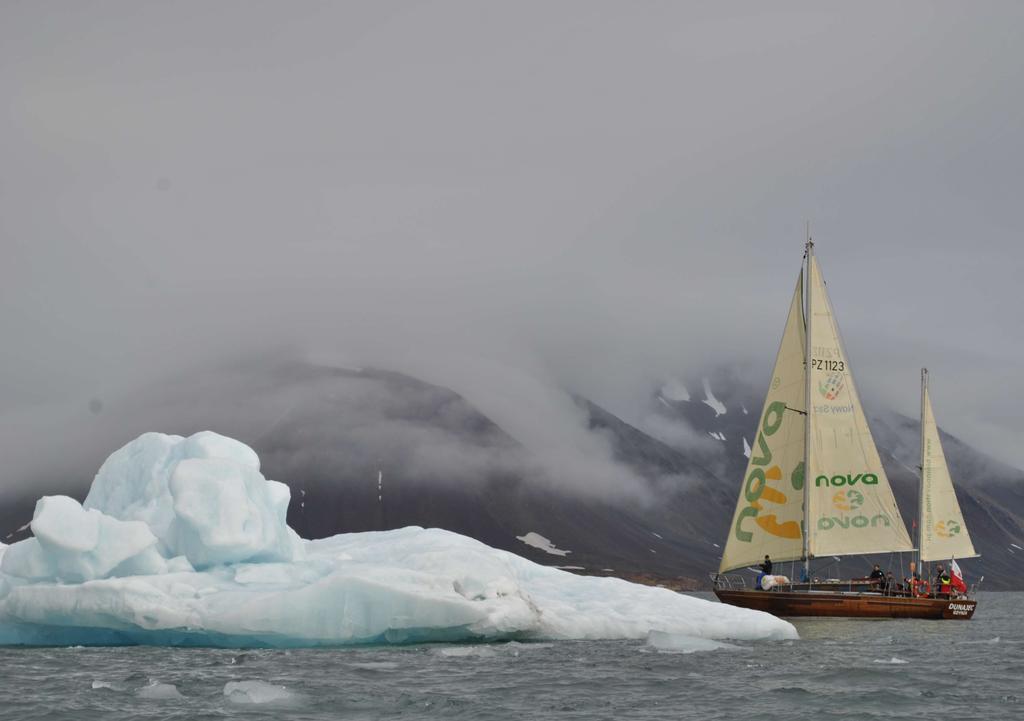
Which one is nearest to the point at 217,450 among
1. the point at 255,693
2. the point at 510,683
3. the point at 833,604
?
the point at 510,683

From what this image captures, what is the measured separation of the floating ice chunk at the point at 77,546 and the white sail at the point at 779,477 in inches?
1818

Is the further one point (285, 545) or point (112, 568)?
point (285, 545)

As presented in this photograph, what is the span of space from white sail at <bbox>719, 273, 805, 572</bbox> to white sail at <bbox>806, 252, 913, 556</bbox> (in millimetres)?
1292

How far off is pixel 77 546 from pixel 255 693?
15293 mm

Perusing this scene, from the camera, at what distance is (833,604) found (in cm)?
7425

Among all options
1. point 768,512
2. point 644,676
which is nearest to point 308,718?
point 644,676

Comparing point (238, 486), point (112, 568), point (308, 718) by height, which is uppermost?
point (238, 486)

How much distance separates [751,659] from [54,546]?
84.4 feet

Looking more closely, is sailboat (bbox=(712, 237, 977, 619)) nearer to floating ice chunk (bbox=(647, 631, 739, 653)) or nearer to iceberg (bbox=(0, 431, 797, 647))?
iceberg (bbox=(0, 431, 797, 647))

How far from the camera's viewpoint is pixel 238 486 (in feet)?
158

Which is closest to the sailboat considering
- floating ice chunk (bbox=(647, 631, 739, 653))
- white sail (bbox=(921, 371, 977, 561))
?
white sail (bbox=(921, 371, 977, 561))

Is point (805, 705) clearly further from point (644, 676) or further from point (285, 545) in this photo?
point (285, 545)

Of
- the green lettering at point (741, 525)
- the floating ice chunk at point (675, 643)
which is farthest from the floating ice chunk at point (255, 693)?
the green lettering at point (741, 525)

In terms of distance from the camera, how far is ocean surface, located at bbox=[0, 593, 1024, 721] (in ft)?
102
